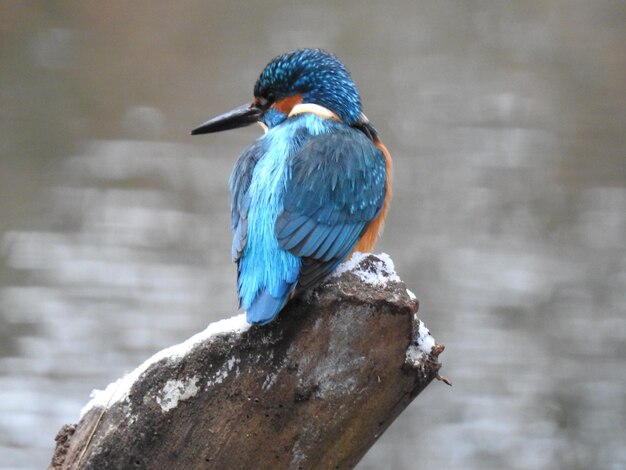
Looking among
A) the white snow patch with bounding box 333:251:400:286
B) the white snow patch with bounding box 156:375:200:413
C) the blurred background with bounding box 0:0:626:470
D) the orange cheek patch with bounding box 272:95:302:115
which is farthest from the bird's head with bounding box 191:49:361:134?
the blurred background with bounding box 0:0:626:470

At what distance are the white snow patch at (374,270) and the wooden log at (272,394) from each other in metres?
0.02

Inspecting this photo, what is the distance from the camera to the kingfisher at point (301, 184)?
224 cm

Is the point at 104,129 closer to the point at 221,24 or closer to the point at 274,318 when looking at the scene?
the point at 221,24

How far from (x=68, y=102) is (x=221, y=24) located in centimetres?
117

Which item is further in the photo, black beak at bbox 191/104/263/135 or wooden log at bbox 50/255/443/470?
black beak at bbox 191/104/263/135

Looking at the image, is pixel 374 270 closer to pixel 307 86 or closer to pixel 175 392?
pixel 175 392

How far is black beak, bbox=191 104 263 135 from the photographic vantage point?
2.94m

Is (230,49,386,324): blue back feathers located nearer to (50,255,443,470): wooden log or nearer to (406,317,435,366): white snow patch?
(50,255,443,470): wooden log

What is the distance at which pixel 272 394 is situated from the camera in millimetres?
1992

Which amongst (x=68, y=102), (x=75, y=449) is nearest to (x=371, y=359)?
(x=75, y=449)

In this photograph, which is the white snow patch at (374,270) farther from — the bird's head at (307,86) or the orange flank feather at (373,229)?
the bird's head at (307,86)

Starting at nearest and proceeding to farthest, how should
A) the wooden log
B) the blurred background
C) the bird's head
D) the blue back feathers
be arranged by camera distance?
1. the wooden log
2. the blue back feathers
3. the bird's head
4. the blurred background

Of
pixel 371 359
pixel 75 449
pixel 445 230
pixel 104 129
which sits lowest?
pixel 75 449

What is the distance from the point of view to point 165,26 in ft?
22.5
